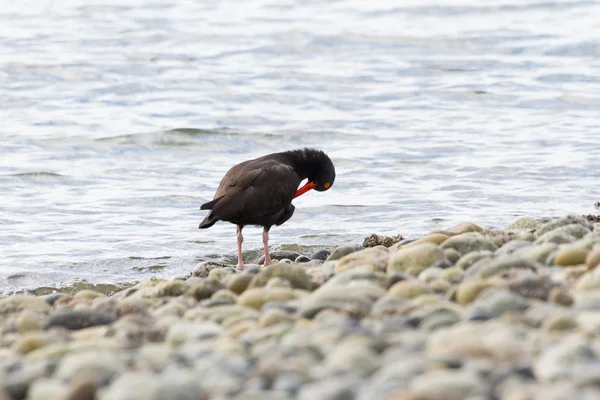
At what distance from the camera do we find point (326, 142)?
1318 cm

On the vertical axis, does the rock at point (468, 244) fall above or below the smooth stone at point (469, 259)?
below

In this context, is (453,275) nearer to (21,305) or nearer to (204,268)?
(21,305)

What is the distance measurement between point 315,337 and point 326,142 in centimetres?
971

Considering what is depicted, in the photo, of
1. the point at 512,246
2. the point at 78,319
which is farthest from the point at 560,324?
the point at 78,319

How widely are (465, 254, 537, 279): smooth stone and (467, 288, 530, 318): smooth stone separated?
0.53 metres

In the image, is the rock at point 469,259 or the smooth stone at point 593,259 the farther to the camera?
the rock at point 469,259

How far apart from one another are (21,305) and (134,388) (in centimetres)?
230

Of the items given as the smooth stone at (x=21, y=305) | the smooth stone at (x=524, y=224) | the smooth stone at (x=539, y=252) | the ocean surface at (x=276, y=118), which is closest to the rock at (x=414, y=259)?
the smooth stone at (x=539, y=252)

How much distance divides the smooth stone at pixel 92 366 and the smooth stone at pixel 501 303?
4.25 feet

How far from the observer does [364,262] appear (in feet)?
17.4

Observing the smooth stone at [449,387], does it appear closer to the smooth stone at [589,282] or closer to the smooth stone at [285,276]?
the smooth stone at [589,282]

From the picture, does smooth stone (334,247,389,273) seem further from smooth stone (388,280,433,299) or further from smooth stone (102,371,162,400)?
smooth stone (102,371,162,400)

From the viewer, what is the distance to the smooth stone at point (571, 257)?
460cm

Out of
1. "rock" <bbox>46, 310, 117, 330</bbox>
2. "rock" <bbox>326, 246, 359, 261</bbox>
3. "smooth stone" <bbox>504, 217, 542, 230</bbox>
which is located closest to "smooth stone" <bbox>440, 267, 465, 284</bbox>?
"rock" <bbox>46, 310, 117, 330</bbox>
